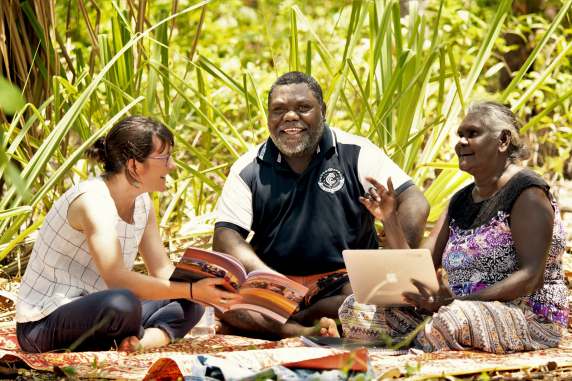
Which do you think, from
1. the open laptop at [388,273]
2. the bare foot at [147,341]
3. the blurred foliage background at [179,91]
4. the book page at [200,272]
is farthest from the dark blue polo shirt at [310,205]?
the book page at [200,272]

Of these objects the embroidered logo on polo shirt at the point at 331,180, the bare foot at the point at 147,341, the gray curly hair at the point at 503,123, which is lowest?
the bare foot at the point at 147,341

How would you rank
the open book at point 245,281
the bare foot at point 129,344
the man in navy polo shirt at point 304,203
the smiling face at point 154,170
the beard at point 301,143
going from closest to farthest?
the open book at point 245,281 → the bare foot at point 129,344 → the smiling face at point 154,170 → the man in navy polo shirt at point 304,203 → the beard at point 301,143

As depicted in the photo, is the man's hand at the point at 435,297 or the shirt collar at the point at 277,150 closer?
the man's hand at the point at 435,297

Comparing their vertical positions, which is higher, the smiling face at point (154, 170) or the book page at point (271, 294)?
the smiling face at point (154, 170)

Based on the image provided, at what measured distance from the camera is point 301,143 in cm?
297

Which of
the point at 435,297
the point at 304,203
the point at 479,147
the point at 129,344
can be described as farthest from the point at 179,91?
the point at 435,297

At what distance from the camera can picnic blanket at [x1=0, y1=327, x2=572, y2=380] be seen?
67.4 inches

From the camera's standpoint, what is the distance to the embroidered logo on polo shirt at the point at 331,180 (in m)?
2.91

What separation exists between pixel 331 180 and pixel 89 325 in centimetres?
133

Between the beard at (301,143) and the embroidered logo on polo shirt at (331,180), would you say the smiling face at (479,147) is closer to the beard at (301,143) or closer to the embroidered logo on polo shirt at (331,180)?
the embroidered logo on polo shirt at (331,180)

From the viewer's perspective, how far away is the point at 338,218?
289cm

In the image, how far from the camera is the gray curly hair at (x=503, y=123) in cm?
234

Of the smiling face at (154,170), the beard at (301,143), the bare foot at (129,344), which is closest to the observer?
the bare foot at (129,344)

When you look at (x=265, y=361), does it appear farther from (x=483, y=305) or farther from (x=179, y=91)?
(x=179, y=91)
